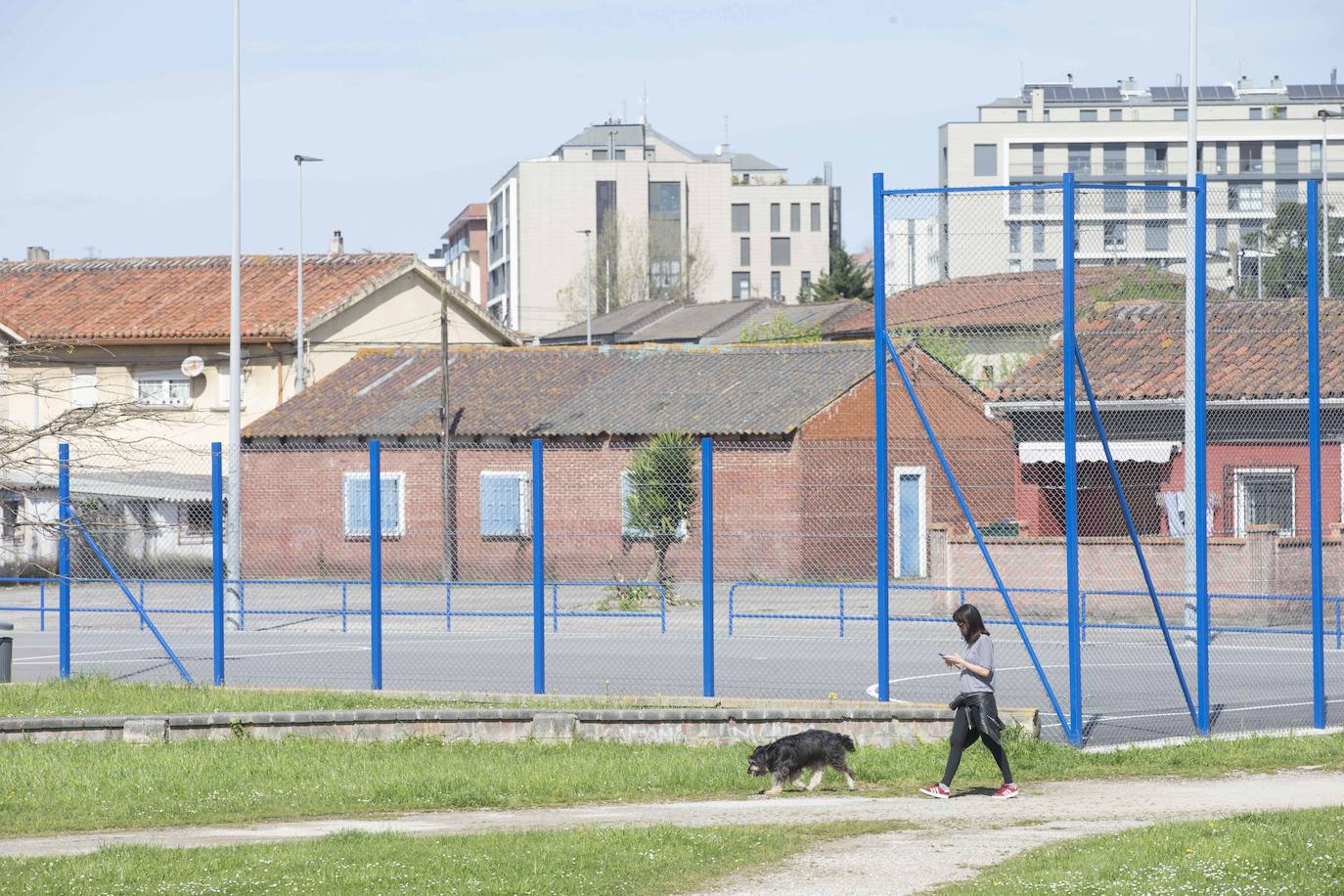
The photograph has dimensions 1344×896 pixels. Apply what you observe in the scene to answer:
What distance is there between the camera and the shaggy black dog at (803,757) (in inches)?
475

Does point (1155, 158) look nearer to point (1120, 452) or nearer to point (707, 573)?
point (1120, 452)

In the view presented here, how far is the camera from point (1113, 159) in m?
103

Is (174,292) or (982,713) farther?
(174,292)

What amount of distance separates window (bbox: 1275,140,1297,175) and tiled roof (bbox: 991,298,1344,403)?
82137 millimetres

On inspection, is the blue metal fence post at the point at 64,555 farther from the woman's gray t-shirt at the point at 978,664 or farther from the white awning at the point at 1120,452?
the white awning at the point at 1120,452

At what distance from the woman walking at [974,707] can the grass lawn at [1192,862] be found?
5.44ft

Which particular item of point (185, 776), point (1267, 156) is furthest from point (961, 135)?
point (185, 776)

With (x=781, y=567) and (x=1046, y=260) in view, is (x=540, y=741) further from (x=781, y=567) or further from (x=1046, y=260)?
(x=1046, y=260)

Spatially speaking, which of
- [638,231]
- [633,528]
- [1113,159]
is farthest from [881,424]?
[1113,159]

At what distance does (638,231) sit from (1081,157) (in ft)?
85.4

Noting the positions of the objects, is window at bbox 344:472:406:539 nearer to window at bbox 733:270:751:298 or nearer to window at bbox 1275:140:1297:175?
window at bbox 733:270:751:298

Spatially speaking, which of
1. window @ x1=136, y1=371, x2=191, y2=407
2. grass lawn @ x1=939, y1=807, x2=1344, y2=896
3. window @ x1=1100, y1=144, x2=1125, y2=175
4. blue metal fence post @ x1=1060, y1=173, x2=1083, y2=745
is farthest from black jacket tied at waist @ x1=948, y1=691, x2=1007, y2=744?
window @ x1=1100, y1=144, x2=1125, y2=175

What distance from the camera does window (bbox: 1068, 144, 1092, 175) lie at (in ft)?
340

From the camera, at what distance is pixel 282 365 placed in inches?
1912
